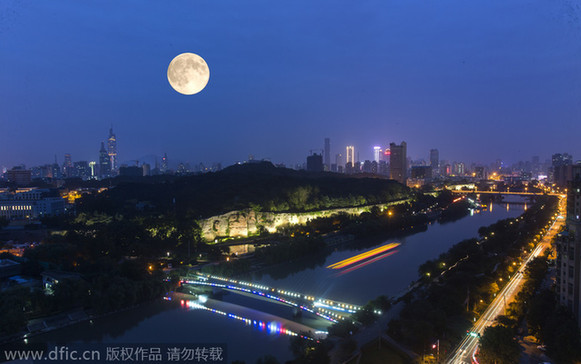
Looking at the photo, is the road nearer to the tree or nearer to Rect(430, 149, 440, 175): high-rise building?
the tree

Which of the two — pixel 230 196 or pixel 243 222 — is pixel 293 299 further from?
pixel 230 196

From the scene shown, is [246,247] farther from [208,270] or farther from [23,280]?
[23,280]

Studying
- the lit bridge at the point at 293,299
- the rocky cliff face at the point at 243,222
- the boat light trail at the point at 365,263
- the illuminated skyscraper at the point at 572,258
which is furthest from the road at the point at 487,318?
the rocky cliff face at the point at 243,222

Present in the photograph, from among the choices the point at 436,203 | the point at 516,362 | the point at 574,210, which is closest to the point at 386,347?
the point at 516,362

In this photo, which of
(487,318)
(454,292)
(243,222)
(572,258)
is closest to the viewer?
(572,258)

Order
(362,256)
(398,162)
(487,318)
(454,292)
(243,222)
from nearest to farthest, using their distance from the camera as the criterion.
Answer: (487,318)
(454,292)
(362,256)
(243,222)
(398,162)

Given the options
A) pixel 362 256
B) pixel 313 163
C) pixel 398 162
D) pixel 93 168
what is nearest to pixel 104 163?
pixel 93 168
